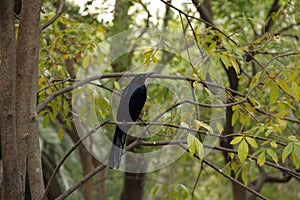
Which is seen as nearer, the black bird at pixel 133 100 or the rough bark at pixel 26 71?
the rough bark at pixel 26 71

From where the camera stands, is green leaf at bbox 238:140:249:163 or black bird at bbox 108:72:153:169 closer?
green leaf at bbox 238:140:249:163

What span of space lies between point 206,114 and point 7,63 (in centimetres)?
260

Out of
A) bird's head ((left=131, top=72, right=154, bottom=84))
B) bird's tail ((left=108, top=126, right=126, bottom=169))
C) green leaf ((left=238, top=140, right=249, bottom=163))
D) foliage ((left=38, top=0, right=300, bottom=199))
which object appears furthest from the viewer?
bird's head ((left=131, top=72, right=154, bottom=84))

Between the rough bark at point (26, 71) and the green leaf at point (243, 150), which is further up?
the rough bark at point (26, 71)

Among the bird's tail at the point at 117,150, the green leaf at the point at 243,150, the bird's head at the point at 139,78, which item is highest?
the bird's head at the point at 139,78

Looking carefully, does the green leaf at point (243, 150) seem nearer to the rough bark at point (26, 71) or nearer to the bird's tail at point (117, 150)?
the bird's tail at point (117, 150)

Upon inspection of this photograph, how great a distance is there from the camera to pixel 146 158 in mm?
5598

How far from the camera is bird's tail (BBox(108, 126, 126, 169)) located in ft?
9.94

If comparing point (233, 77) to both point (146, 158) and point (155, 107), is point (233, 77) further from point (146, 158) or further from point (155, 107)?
point (155, 107)

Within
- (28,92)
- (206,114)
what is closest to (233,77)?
(206,114)

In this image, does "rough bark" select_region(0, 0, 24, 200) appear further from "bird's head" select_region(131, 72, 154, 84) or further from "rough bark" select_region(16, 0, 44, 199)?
"bird's head" select_region(131, 72, 154, 84)

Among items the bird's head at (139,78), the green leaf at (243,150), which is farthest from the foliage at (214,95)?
the bird's head at (139,78)

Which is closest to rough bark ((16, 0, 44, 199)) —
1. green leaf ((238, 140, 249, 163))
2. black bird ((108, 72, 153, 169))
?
green leaf ((238, 140, 249, 163))

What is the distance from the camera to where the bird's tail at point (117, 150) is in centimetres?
303
